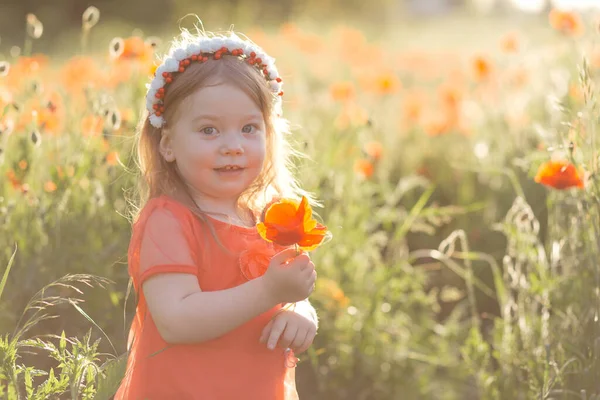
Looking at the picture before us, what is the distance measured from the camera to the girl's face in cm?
197

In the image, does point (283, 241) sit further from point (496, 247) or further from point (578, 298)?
point (496, 247)

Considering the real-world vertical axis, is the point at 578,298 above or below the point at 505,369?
above

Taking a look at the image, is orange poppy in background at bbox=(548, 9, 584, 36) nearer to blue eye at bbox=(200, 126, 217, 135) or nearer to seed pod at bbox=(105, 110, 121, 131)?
seed pod at bbox=(105, 110, 121, 131)

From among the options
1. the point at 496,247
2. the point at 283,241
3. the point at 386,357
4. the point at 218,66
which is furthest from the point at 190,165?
the point at 496,247

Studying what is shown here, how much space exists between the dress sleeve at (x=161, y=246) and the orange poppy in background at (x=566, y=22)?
9.11 ft

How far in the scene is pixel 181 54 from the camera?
2.06 meters

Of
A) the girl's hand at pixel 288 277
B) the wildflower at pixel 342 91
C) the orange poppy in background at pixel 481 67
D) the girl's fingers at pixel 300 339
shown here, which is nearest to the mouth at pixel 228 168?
the girl's hand at pixel 288 277

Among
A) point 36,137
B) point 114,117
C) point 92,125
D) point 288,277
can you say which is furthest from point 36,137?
point 288,277

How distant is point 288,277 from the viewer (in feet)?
5.87

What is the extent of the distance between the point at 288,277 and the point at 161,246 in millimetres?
295

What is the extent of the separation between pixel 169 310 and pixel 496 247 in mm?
2534

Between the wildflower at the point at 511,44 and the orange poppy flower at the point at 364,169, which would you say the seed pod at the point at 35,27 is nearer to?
the orange poppy flower at the point at 364,169

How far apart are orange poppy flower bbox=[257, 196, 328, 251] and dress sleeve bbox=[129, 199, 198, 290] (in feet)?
0.90

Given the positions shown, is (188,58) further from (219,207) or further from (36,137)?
(36,137)
